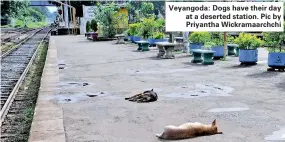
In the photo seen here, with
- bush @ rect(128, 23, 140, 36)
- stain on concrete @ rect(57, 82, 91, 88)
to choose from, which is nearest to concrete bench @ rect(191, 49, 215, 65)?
stain on concrete @ rect(57, 82, 91, 88)

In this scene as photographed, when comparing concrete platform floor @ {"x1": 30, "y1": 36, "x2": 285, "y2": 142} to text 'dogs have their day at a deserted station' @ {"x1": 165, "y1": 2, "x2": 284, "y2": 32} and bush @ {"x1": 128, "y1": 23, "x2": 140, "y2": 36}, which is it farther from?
bush @ {"x1": 128, "y1": 23, "x2": 140, "y2": 36}

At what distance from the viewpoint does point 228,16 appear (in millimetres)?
13578

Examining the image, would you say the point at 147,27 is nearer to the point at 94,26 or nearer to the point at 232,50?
the point at 232,50

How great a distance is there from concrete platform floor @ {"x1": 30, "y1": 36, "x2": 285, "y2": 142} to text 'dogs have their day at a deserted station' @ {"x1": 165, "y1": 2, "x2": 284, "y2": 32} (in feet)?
4.57

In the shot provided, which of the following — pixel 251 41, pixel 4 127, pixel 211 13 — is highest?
pixel 211 13

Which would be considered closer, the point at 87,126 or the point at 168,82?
the point at 87,126

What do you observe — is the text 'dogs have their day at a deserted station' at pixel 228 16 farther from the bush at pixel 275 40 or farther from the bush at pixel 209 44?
the bush at pixel 209 44

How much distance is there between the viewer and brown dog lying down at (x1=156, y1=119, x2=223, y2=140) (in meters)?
5.51

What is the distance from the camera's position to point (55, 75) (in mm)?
12266

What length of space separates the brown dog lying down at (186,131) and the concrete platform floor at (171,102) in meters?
0.12

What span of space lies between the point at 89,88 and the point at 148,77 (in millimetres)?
2225

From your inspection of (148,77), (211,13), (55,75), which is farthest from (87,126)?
(211,13)

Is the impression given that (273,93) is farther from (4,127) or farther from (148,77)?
(4,127)

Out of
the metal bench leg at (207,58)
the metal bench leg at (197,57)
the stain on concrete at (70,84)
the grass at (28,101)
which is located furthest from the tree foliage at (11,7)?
the stain on concrete at (70,84)
